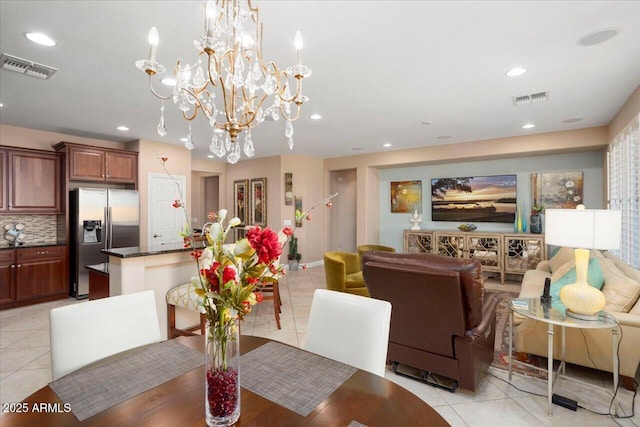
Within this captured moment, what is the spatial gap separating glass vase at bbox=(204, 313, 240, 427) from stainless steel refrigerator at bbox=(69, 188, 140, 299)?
4929 millimetres

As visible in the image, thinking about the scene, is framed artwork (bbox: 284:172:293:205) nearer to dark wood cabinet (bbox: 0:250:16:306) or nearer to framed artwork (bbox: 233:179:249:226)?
framed artwork (bbox: 233:179:249:226)

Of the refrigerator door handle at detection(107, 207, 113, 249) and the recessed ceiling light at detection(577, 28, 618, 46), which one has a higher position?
the recessed ceiling light at detection(577, 28, 618, 46)

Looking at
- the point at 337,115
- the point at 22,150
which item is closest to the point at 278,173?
the point at 337,115

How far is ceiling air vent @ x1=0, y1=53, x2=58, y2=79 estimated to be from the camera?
257 cm

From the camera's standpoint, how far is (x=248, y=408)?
1034mm

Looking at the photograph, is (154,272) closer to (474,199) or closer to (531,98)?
(531,98)

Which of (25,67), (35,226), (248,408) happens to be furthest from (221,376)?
(35,226)

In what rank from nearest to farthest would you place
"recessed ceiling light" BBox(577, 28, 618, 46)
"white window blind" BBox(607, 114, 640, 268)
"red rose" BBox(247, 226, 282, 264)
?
1. "red rose" BBox(247, 226, 282, 264)
2. "recessed ceiling light" BBox(577, 28, 618, 46)
3. "white window blind" BBox(607, 114, 640, 268)

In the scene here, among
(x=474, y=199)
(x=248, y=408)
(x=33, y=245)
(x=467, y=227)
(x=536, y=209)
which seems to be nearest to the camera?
(x=248, y=408)

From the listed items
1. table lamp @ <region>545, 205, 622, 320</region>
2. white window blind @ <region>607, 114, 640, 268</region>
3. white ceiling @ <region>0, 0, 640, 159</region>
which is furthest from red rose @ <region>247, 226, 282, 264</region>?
white window blind @ <region>607, 114, 640, 268</region>

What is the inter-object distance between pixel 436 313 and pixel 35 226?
19.3 ft

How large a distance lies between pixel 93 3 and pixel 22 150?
152 inches

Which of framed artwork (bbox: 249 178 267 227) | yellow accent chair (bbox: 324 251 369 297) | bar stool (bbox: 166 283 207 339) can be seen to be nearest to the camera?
bar stool (bbox: 166 283 207 339)

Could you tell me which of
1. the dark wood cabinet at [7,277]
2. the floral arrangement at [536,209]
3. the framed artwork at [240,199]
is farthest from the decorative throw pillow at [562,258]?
the dark wood cabinet at [7,277]
